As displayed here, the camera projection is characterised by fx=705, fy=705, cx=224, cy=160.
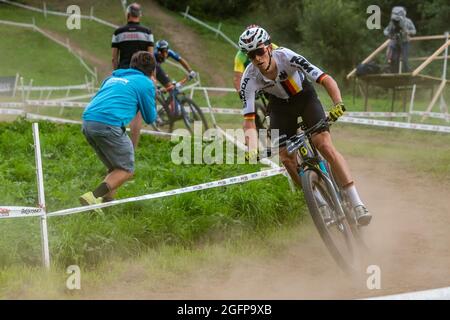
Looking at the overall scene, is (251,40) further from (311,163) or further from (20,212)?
(20,212)

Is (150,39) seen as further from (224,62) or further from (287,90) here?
(224,62)

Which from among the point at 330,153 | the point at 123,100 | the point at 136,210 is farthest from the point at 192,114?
the point at 330,153

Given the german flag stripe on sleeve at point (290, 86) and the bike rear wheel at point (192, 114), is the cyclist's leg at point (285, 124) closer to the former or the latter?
the german flag stripe on sleeve at point (290, 86)

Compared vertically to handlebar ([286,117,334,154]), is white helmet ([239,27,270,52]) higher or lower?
higher

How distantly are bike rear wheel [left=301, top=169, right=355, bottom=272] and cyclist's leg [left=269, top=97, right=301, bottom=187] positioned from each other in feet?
1.93

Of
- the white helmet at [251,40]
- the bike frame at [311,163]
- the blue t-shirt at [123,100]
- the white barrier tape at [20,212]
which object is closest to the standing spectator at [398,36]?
the blue t-shirt at [123,100]

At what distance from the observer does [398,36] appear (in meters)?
16.5

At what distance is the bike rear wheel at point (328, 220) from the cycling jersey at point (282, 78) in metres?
0.91

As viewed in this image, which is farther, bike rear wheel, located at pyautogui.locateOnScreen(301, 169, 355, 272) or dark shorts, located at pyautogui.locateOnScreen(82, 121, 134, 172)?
dark shorts, located at pyautogui.locateOnScreen(82, 121, 134, 172)

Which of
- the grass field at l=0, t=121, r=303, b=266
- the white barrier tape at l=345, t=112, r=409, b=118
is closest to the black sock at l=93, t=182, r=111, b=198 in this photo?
the grass field at l=0, t=121, r=303, b=266

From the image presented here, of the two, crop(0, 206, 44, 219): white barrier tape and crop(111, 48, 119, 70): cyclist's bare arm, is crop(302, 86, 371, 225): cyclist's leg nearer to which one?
crop(0, 206, 44, 219): white barrier tape

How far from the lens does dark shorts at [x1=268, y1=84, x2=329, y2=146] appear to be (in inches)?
269

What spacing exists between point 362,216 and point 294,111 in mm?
1275

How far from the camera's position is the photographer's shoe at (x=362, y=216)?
629cm
